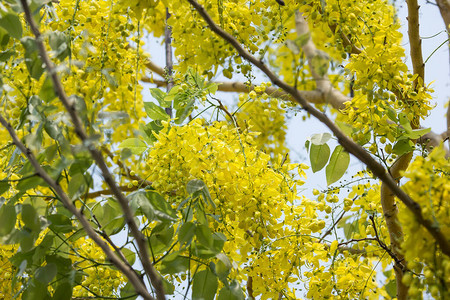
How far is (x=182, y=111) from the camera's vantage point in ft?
5.22

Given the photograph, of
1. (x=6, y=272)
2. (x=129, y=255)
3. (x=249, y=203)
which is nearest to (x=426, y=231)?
(x=249, y=203)

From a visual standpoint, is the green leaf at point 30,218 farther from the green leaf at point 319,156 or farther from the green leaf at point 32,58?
the green leaf at point 319,156

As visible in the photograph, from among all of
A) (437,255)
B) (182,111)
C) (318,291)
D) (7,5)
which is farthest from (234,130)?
(437,255)

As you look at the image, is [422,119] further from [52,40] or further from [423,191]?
[52,40]

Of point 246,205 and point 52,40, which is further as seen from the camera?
point 246,205

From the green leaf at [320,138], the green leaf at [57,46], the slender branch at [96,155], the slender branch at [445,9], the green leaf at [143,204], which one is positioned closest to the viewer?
the slender branch at [96,155]

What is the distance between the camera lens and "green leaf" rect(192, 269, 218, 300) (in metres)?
1.17

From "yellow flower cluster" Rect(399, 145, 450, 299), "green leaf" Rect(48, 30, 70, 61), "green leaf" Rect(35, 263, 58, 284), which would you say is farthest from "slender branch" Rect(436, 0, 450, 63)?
"green leaf" Rect(35, 263, 58, 284)

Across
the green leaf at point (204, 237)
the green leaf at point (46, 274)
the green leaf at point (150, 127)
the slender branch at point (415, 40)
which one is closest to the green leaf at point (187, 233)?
the green leaf at point (204, 237)

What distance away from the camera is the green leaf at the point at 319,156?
1303mm

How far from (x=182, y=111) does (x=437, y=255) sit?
0.92 metres

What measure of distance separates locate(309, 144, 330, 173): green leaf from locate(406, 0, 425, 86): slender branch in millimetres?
450

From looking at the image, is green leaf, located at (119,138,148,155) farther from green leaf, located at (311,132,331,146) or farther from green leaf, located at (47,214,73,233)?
green leaf, located at (311,132,331,146)

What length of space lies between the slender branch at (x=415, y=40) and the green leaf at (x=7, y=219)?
3.63 ft
